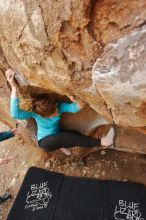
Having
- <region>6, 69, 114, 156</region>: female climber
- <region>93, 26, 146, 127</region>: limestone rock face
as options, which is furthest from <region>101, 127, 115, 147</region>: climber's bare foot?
<region>93, 26, 146, 127</region>: limestone rock face

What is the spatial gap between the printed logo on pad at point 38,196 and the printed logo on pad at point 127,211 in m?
0.58

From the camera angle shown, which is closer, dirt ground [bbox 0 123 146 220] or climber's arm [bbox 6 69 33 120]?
climber's arm [bbox 6 69 33 120]

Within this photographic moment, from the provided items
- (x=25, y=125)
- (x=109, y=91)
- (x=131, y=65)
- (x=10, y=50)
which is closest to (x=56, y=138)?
(x=25, y=125)

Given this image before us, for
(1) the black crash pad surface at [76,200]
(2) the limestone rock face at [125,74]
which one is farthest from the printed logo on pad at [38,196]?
(2) the limestone rock face at [125,74]

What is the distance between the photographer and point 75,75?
→ 6.48 ft

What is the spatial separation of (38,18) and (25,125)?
70.2 inches

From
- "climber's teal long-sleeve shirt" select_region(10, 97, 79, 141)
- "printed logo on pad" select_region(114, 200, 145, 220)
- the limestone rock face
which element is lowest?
"printed logo on pad" select_region(114, 200, 145, 220)

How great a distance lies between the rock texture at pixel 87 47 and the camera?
157cm

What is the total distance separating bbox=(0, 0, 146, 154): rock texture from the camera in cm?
157

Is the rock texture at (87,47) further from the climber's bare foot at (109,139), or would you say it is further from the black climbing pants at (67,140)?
the black climbing pants at (67,140)

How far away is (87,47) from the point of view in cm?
176

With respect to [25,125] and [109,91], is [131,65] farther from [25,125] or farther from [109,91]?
[25,125]

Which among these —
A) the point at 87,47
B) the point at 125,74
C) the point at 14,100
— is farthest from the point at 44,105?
the point at 125,74

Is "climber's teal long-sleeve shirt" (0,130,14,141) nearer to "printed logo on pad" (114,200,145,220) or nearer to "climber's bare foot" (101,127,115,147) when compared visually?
"climber's bare foot" (101,127,115,147)
